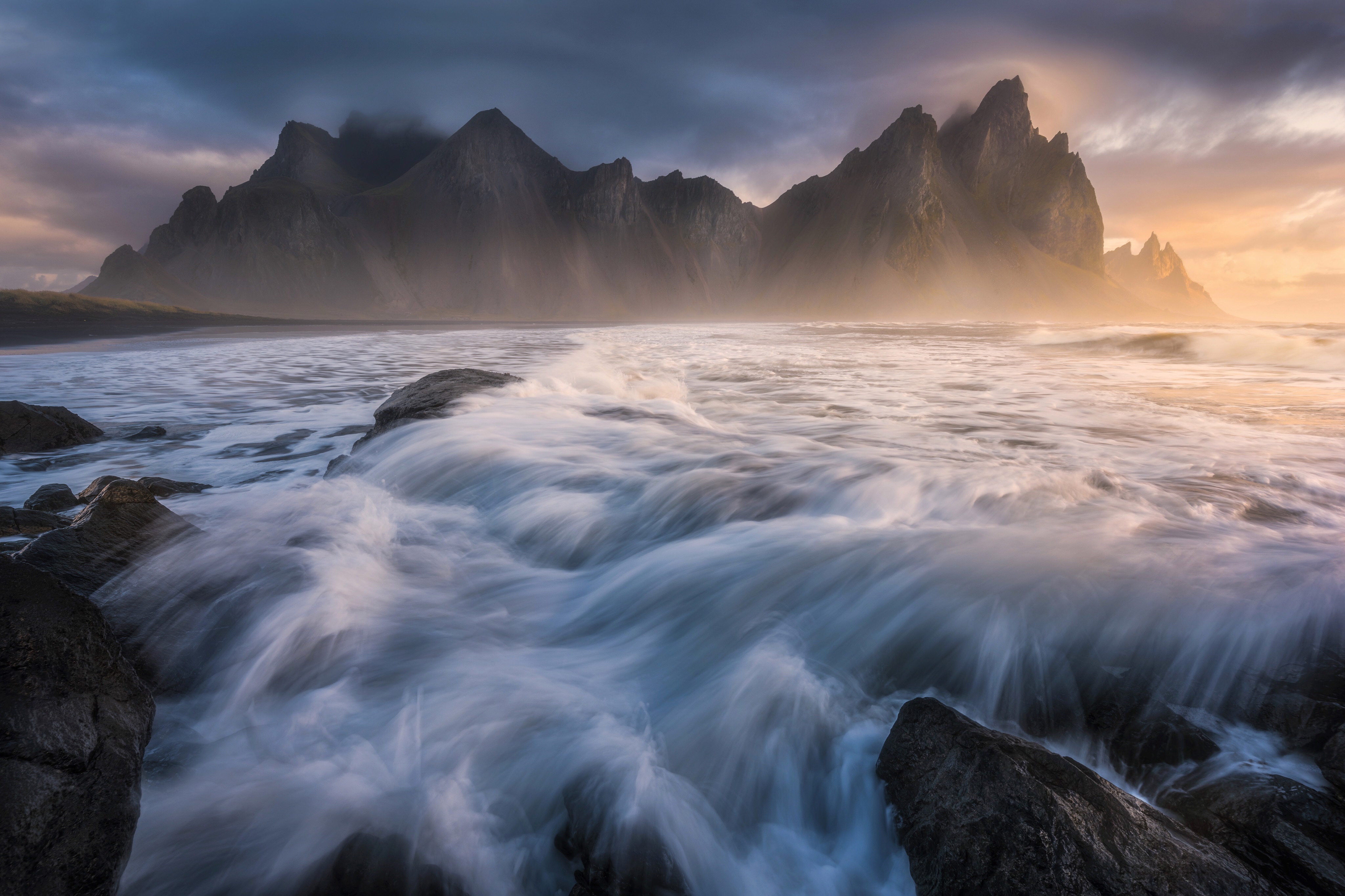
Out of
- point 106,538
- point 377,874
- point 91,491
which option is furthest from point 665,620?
point 91,491

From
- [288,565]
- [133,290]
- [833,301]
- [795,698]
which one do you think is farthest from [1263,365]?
[833,301]

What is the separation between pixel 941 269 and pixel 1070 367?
14046cm

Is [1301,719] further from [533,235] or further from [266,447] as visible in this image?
[533,235]

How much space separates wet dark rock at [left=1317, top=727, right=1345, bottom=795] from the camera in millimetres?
1431

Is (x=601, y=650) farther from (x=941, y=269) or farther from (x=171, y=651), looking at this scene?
(x=941, y=269)

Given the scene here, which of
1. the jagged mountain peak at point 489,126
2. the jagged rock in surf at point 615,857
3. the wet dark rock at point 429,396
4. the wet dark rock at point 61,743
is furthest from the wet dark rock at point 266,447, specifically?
the jagged mountain peak at point 489,126

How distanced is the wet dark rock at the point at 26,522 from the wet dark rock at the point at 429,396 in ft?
7.19

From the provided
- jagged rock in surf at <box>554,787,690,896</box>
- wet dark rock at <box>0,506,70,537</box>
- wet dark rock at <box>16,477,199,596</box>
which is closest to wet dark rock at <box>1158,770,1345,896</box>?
jagged rock in surf at <box>554,787,690,896</box>

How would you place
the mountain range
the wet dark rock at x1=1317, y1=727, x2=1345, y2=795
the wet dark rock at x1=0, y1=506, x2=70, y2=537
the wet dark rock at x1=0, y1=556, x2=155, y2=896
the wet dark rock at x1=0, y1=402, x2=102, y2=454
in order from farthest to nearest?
1. the mountain range
2. the wet dark rock at x1=0, y1=402, x2=102, y2=454
3. the wet dark rock at x1=0, y1=506, x2=70, y2=537
4. the wet dark rock at x1=1317, y1=727, x2=1345, y2=795
5. the wet dark rock at x1=0, y1=556, x2=155, y2=896

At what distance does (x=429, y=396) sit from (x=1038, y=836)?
236 inches

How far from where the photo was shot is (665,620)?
2689 mm

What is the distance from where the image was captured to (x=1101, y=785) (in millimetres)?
1323

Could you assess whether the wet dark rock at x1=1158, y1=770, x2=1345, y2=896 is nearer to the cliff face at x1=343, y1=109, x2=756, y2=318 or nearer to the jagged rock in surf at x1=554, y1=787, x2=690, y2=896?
the jagged rock in surf at x1=554, y1=787, x2=690, y2=896

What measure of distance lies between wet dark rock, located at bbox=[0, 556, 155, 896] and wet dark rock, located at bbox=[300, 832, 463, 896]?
412 millimetres
